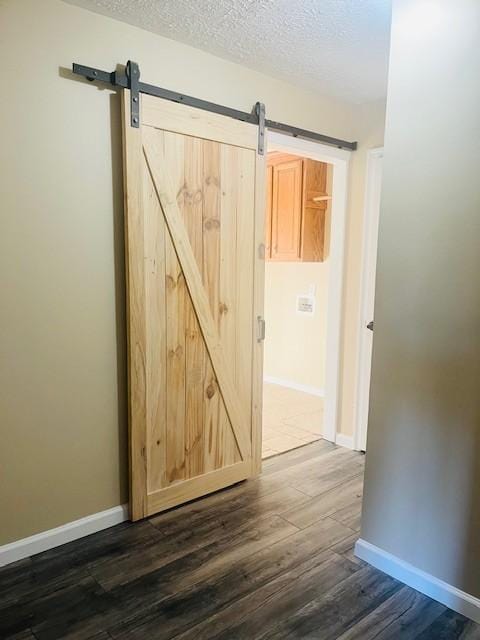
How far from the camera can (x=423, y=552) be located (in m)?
1.97

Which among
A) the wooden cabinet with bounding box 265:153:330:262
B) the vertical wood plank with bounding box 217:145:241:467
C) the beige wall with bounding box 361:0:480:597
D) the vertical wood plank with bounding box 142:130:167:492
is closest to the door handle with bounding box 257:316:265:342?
the vertical wood plank with bounding box 217:145:241:467

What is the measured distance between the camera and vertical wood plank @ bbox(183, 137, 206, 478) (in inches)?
96.8

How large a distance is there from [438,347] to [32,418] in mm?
1801

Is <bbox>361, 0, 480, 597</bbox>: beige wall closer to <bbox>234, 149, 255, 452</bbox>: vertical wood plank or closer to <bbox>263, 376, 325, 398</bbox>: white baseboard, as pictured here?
<bbox>234, 149, 255, 452</bbox>: vertical wood plank

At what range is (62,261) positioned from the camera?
213 centimetres

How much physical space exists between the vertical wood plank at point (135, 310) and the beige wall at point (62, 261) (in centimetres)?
8

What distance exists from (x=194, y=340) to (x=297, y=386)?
2712mm

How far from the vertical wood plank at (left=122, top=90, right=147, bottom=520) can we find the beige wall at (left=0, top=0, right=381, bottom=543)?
0.25 ft

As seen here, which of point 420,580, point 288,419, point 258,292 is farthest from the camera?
point 288,419

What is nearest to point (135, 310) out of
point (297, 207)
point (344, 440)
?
point (344, 440)

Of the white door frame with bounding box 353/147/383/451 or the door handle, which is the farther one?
the white door frame with bounding box 353/147/383/451

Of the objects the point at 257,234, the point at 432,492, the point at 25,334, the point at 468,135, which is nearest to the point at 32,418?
the point at 25,334

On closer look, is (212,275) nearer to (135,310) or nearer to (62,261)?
(135,310)

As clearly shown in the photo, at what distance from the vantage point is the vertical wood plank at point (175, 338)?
2395 millimetres
